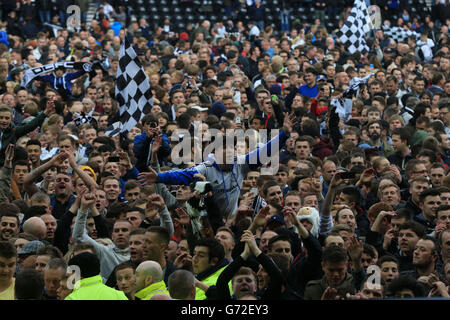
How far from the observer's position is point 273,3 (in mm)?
29234

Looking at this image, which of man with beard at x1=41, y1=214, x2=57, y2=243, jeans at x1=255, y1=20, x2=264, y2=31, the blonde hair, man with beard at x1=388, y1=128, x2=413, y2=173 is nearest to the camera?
man with beard at x1=41, y1=214, x2=57, y2=243

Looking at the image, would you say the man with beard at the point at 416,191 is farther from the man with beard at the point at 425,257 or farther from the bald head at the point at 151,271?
the bald head at the point at 151,271

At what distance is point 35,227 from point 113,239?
0.79m

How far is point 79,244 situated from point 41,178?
3409mm

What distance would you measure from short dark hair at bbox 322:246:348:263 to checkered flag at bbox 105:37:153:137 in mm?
6244

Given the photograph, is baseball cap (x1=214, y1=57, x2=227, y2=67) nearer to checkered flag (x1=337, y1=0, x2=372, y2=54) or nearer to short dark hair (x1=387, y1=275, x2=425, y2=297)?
checkered flag (x1=337, y1=0, x2=372, y2=54)

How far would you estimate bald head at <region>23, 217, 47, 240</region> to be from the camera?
325 inches

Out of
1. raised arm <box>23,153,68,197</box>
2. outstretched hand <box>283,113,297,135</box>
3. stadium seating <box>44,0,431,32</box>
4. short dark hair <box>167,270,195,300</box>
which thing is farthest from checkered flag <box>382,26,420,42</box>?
short dark hair <box>167,270,195,300</box>

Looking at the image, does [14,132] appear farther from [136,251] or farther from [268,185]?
[136,251]

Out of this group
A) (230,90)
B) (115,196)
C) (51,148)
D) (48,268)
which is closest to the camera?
(48,268)

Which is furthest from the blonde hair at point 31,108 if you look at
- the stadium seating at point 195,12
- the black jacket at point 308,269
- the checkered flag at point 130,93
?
the stadium seating at point 195,12

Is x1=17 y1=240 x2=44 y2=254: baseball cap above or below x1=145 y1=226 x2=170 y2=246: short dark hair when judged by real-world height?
below
